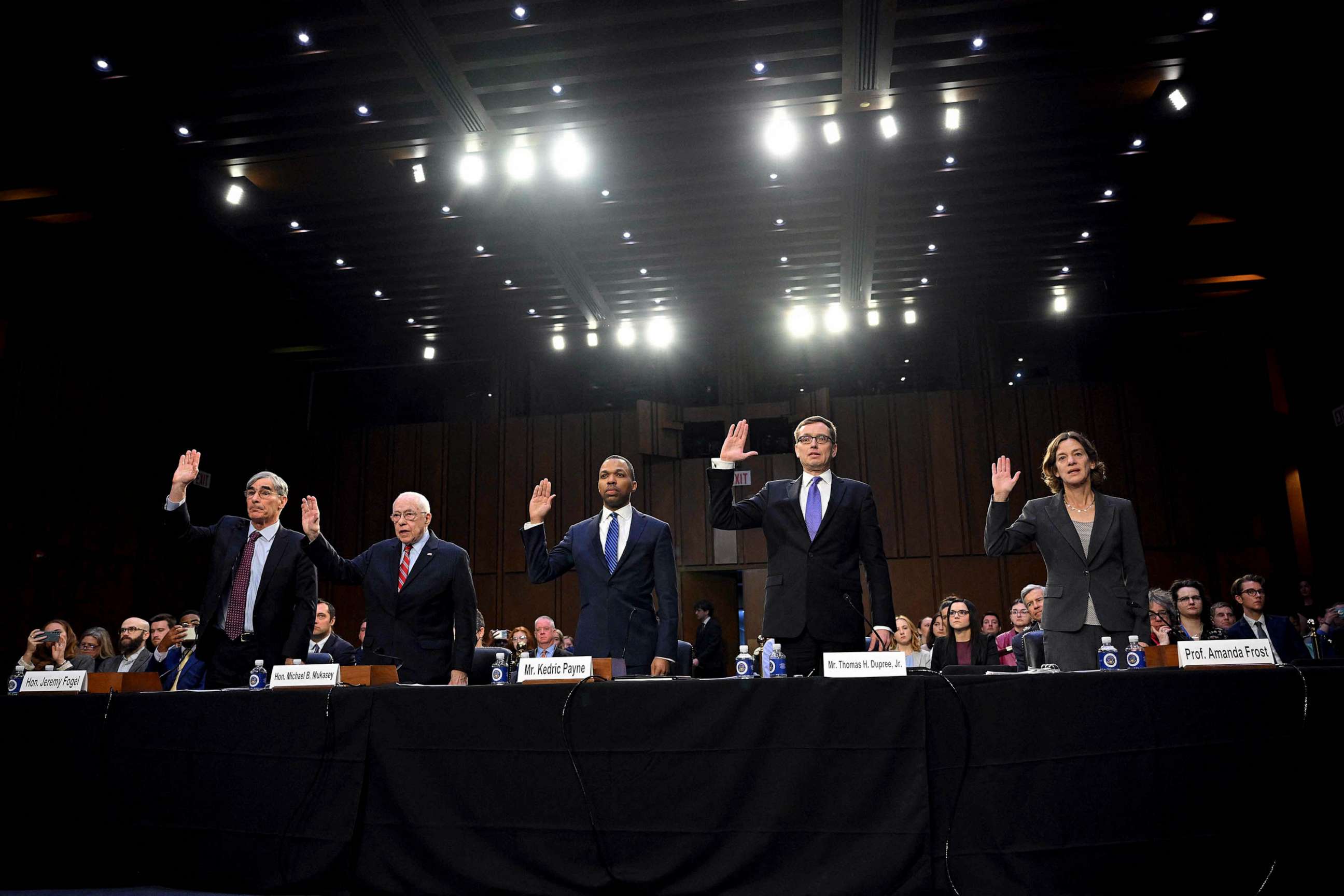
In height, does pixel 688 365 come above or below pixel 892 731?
above

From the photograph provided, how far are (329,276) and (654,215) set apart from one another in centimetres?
379

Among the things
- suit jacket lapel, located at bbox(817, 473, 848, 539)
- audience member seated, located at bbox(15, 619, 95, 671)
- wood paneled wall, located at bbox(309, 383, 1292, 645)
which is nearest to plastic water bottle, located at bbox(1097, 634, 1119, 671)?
suit jacket lapel, located at bbox(817, 473, 848, 539)

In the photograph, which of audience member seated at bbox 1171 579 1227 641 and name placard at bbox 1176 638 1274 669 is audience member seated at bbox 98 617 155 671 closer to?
name placard at bbox 1176 638 1274 669

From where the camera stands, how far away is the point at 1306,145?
708cm

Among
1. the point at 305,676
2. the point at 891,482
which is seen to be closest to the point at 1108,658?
the point at 305,676

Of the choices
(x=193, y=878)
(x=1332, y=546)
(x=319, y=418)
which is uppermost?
(x=319, y=418)

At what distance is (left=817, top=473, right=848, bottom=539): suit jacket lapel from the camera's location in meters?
3.07

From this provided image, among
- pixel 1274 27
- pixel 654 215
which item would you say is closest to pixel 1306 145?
pixel 1274 27

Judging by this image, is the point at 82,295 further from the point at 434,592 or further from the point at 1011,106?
the point at 1011,106

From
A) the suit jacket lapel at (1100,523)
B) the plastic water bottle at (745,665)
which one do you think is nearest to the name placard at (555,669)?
the plastic water bottle at (745,665)

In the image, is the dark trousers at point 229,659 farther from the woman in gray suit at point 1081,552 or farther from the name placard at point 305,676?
the woman in gray suit at point 1081,552

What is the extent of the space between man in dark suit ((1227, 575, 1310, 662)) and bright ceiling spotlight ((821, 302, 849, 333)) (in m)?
6.47

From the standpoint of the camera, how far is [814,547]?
306cm

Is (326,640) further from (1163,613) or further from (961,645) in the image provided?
(1163,613)
